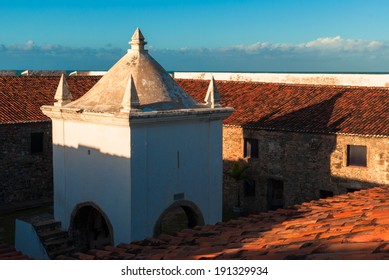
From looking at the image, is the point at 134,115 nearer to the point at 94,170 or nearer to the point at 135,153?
the point at 135,153

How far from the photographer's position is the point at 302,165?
22797 millimetres

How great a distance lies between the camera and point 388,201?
9.79 metres

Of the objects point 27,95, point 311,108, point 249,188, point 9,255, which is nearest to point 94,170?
point 9,255

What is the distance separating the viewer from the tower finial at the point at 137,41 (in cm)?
1376

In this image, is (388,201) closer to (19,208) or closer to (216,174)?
(216,174)

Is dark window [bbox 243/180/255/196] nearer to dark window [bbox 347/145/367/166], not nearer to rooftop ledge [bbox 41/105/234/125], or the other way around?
dark window [bbox 347/145/367/166]

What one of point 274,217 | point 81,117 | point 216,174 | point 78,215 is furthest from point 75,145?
point 274,217

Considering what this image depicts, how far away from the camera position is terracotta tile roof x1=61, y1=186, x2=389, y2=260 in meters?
6.25

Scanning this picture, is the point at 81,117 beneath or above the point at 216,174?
above

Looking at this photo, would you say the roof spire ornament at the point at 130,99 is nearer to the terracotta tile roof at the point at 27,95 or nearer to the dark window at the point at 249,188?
the dark window at the point at 249,188

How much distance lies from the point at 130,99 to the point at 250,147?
1346 centimetres

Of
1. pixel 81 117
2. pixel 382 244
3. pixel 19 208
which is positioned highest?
pixel 81 117
